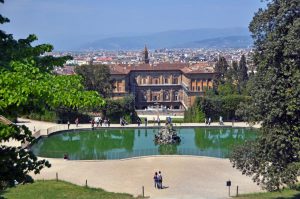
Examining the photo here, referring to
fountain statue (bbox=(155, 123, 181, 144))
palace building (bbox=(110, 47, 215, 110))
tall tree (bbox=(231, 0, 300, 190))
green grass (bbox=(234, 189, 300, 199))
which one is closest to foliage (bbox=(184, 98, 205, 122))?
fountain statue (bbox=(155, 123, 181, 144))

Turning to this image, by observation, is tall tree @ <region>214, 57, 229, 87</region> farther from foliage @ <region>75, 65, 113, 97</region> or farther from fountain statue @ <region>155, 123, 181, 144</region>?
fountain statue @ <region>155, 123, 181, 144</region>

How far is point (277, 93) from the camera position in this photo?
46.0ft

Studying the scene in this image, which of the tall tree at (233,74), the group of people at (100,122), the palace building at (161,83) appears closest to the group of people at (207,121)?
the group of people at (100,122)

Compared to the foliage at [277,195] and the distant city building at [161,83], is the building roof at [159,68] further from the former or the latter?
the foliage at [277,195]

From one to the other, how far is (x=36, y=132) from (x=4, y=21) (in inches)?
1246

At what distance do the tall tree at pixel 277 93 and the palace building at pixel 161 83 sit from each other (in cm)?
5670

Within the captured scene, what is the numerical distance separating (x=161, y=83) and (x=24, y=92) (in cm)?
7317

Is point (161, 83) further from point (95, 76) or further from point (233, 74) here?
point (95, 76)

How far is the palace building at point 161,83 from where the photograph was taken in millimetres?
72625

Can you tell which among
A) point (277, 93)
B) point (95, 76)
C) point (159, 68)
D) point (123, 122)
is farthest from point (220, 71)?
point (277, 93)

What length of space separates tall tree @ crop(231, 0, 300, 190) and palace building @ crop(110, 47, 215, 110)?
56698mm

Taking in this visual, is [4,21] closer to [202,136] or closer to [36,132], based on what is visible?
[36,132]

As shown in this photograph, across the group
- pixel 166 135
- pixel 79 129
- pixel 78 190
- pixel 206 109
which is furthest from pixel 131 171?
pixel 206 109

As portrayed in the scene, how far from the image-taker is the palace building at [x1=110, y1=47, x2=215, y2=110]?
238ft
